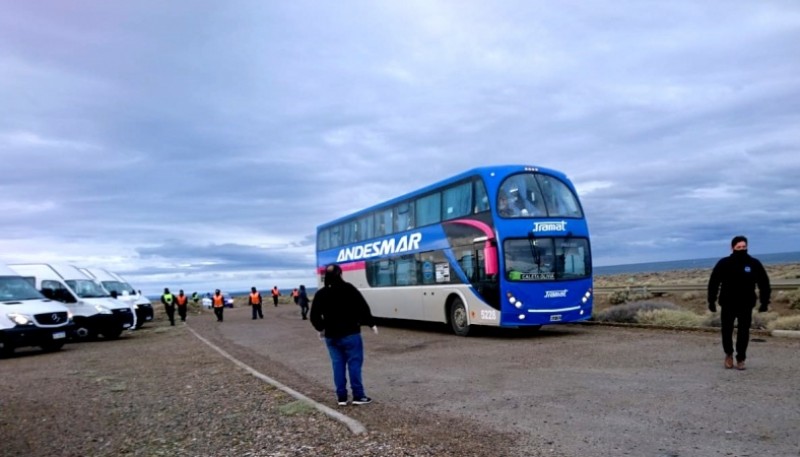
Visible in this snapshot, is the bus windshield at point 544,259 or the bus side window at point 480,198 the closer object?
the bus windshield at point 544,259

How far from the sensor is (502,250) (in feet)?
50.7

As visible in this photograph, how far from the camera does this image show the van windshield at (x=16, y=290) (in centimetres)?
1775

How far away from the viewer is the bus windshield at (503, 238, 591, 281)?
15.5 m

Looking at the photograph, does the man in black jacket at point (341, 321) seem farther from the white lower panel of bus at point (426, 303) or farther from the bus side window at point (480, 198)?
the bus side window at point (480, 198)

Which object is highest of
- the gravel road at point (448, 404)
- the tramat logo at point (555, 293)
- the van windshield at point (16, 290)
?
the van windshield at point (16, 290)

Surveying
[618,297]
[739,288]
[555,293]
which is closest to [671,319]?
[555,293]

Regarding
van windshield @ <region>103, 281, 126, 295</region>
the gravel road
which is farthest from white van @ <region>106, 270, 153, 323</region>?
the gravel road

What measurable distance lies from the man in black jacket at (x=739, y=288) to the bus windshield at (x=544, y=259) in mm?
6190

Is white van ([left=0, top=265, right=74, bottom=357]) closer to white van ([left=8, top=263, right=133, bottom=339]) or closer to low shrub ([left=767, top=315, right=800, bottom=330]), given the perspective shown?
white van ([left=8, top=263, right=133, bottom=339])

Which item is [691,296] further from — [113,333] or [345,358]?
[345,358]

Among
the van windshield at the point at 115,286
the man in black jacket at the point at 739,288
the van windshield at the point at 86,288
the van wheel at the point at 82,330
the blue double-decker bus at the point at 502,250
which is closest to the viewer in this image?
the man in black jacket at the point at 739,288

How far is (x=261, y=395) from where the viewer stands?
9.16 m

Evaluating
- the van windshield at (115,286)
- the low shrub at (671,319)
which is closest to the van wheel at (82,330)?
the van windshield at (115,286)

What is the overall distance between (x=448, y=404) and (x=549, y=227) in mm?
8483
